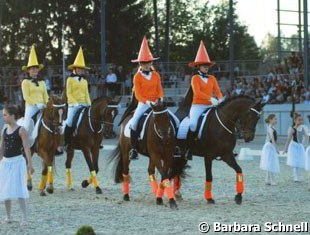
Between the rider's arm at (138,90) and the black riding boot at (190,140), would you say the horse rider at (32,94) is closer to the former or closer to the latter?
the rider's arm at (138,90)

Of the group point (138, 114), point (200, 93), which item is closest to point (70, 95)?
point (138, 114)

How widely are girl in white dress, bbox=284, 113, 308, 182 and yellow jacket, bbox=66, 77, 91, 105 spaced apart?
5.10 m

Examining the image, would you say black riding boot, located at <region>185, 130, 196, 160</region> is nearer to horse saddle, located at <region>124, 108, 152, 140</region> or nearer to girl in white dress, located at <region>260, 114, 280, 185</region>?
horse saddle, located at <region>124, 108, 152, 140</region>

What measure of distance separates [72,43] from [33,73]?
3815cm

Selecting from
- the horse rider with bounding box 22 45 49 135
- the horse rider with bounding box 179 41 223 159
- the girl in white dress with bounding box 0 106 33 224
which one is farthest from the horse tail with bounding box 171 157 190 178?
the horse rider with bounding box 22 45 49 135

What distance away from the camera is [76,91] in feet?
49.4

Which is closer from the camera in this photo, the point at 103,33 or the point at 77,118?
the point at 77,118

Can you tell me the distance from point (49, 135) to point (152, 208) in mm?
3467

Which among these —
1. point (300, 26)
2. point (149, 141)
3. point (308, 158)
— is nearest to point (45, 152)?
point (149, 141)

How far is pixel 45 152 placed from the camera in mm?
14336

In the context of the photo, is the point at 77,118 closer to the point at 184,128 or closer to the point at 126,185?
the point at 126,185

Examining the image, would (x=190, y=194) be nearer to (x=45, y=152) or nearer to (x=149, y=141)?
(x=149, y=141)

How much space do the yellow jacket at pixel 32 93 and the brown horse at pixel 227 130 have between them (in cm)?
434

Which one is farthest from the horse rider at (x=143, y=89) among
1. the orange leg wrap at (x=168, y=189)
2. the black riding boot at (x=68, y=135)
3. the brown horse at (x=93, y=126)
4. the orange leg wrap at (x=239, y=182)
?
the black riding boot at (x=68, y=135)
